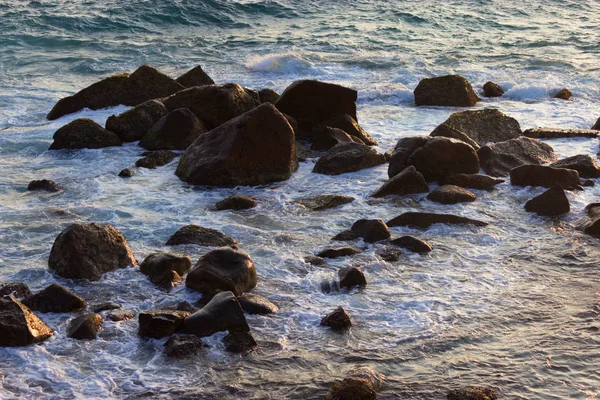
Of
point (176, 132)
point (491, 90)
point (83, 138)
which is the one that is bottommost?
point (83, 138)

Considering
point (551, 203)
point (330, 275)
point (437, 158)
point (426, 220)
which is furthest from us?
point (437, 158)

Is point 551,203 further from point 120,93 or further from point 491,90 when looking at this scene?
point 120,93

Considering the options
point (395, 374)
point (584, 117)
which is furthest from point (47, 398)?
point (584, 117)

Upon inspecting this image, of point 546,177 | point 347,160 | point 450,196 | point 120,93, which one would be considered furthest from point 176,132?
point 546,177

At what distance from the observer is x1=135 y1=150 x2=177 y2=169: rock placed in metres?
10.6

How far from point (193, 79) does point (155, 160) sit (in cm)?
390

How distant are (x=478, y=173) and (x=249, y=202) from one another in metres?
3.01

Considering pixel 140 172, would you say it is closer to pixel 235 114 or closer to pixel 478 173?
pixel 235 114

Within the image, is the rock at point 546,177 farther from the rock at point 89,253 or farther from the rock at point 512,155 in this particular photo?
the rock at point 89,253

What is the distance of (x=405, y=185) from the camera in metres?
9.34

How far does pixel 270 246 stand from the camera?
7.68 m

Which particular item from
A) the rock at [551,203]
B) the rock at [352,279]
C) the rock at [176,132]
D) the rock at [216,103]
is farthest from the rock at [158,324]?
the rock at [216,103]

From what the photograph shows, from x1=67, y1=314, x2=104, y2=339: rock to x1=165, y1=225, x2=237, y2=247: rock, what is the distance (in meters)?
1.80

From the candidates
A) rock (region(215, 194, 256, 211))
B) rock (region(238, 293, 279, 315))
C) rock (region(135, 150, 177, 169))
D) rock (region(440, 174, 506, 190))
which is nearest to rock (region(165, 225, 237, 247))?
rock (region(215, 194, 256, 211))
